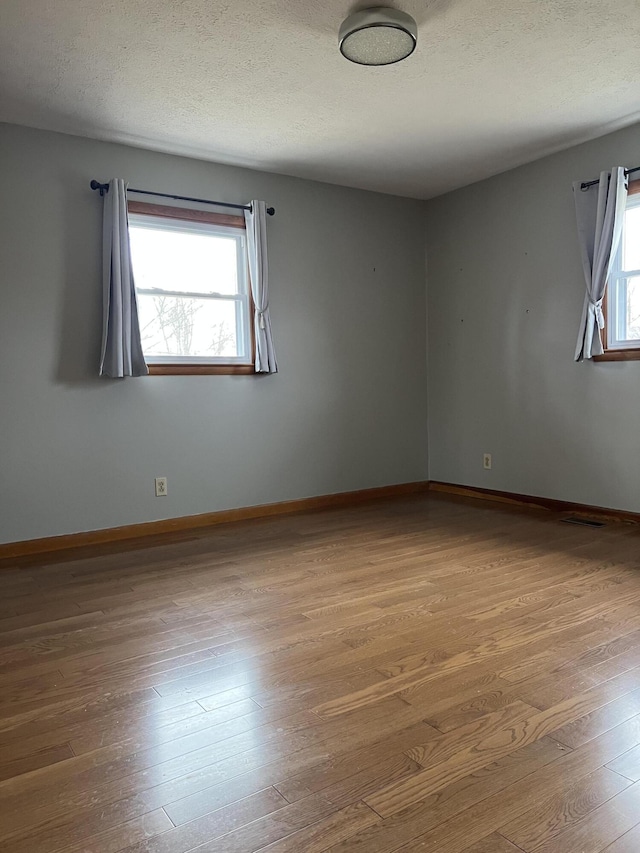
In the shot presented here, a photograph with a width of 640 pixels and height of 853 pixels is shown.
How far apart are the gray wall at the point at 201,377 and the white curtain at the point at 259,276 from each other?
18 cm

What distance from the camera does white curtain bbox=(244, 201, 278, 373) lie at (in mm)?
4441

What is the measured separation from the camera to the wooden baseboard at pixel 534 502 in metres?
4.11

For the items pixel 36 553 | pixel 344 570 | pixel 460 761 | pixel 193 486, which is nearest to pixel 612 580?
pixel 344 570

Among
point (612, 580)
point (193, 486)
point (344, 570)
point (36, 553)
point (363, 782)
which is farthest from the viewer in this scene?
point (193, 486)

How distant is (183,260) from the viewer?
430 centimetres

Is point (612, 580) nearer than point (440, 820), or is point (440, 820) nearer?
point (440, 820)

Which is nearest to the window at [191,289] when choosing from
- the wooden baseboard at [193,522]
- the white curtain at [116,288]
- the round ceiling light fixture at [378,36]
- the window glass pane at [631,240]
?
the white curtain at [116,288]

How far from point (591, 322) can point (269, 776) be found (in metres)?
3.54

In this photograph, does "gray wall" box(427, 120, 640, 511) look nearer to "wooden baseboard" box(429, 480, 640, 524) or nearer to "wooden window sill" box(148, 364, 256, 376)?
"wooden baseboard" box(429, 480, 640, 524)

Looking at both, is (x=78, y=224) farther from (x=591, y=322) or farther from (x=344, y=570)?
(x=591, y=322)

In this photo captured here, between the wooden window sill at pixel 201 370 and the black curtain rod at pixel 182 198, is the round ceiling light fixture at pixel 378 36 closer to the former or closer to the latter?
the black curtain rod at pixel 182 198

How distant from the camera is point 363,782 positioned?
1.46m

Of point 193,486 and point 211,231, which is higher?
point 211,231

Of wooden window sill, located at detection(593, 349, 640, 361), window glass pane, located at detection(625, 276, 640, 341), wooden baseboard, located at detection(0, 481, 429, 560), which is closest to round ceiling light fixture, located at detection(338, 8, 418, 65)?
window glass pane, located at detection(625, 276, 640, 341)
